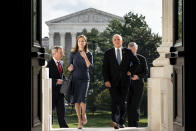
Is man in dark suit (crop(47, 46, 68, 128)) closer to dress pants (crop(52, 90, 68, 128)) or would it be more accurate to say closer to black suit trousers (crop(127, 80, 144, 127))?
dress pants (crop(52, 90, 68, 128))

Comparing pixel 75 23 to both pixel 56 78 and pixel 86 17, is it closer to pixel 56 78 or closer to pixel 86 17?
pixel 86 17

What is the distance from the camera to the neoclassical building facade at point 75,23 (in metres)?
85.4

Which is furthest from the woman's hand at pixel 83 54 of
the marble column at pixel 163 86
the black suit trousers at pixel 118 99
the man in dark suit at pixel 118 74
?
the marble column at pixel 163 86

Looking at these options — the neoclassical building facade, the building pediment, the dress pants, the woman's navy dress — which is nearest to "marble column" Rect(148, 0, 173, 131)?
the woman's navy dress

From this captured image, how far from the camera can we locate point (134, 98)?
10805mm

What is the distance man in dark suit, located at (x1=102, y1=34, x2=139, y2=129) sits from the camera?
9.88 meters

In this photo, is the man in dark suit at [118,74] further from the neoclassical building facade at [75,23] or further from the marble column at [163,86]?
the neoclassical building facade at [75,23]

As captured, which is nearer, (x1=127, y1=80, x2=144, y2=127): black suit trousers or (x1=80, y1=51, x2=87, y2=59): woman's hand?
(x1=80, y1=51, x2=87, y2=59): woman's hand

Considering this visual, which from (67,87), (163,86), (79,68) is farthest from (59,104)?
(163,86)

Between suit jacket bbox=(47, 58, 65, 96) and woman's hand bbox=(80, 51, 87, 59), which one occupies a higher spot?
woman's hand bbox=(80, 51, 87, 59)

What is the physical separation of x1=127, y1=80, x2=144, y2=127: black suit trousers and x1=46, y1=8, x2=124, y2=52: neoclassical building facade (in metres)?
73.9

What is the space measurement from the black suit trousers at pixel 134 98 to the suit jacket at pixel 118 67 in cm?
75
